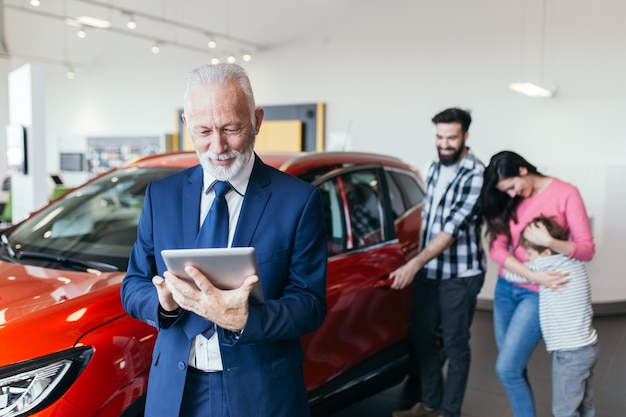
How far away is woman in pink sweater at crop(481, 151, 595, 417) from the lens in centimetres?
240

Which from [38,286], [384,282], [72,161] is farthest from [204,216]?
[72,161]

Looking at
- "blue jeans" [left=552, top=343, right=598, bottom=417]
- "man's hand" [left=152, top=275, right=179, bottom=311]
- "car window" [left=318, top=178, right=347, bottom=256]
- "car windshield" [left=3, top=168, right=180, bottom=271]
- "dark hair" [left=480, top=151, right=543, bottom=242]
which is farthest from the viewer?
"car window" [left=318, top=178, right=347, bottom=256]

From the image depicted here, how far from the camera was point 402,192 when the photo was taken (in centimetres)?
337

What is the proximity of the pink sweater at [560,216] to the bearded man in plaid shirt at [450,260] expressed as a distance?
294 mm

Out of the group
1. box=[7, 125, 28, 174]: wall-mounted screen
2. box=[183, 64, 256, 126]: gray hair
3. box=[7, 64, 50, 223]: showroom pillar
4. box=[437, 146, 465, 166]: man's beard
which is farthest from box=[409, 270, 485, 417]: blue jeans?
box=[7, 125, 28, 174]: wall-mounted screen

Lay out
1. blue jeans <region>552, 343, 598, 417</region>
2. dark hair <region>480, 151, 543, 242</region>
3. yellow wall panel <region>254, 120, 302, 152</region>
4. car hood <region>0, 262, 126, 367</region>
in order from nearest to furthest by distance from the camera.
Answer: car hood <region>0, 262, 126, 367</region> → blue jeans <region>552, 343, 598, 417</region> → dark hair <region>480, 151, 543, 242</region> → yellow wall panel <region>254, 120, 302, 152</region>

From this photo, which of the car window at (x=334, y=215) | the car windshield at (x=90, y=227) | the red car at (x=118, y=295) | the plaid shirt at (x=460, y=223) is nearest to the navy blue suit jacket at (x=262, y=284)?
the red car at (x=118, y=295)

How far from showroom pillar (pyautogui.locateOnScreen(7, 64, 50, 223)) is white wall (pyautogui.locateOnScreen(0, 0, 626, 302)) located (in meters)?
4.54

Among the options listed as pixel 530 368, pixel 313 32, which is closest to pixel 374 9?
pixel 313 32

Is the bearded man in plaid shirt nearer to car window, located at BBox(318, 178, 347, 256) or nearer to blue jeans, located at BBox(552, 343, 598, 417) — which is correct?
car window, located at BBox(318, 178, 347, 256)

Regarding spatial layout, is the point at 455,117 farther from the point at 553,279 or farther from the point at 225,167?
the point at 225,167

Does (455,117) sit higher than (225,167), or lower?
higher

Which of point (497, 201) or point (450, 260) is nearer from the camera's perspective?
point (497, 201)

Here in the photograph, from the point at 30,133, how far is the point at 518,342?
15.5 feet
